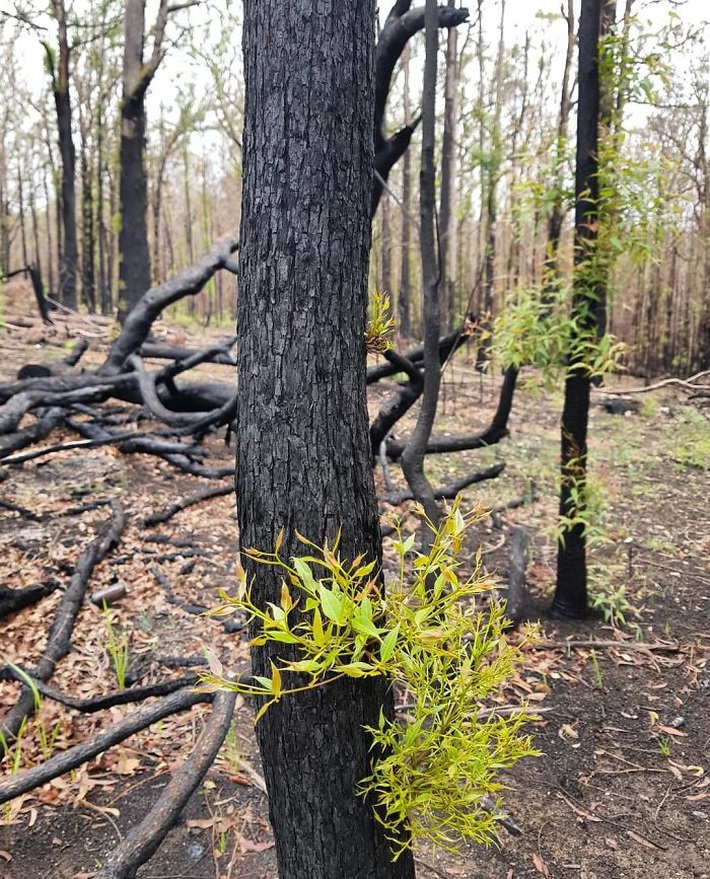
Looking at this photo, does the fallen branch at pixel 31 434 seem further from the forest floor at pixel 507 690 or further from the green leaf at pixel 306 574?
the green leaf at pixel 306 574

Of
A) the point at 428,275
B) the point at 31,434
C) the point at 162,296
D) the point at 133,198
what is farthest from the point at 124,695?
the point at 133,198

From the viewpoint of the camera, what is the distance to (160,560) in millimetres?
4320

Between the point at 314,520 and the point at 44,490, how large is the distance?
4.41 metres

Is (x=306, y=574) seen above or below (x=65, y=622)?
above

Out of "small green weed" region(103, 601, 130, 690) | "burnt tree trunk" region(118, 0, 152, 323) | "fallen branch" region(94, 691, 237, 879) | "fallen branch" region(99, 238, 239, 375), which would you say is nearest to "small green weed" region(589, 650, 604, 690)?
"fallen branch" region(94, 691, 237, 879)

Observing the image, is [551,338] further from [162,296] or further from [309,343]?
[162,296]

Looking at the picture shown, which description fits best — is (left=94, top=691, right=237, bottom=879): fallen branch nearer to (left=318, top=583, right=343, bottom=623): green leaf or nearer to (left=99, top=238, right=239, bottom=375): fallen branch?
(left=318, top=583, right=343, bottom=623): green leaf

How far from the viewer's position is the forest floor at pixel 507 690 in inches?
89.1

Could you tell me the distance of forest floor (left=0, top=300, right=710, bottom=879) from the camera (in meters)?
2.26

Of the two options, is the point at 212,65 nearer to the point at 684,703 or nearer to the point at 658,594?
the point at 658,594

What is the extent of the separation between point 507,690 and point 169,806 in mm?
2044

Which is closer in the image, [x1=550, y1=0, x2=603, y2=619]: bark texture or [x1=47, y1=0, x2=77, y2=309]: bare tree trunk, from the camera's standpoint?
[x1=550, y1=0, x2=603, y2=619]: bark texture

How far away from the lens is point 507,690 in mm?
3344

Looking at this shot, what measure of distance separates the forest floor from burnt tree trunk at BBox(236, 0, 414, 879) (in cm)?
46
